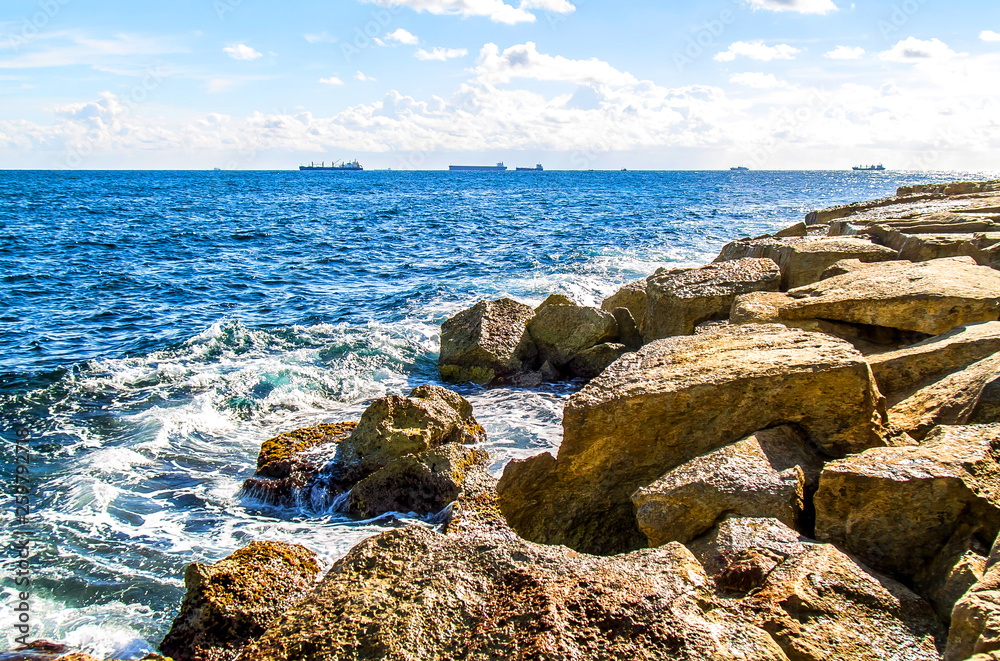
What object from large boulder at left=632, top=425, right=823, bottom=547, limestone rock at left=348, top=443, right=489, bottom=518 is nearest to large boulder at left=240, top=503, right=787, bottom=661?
large boulder at left=632, top=425, right=823, bottom=547

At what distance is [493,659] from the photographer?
8.86 ft

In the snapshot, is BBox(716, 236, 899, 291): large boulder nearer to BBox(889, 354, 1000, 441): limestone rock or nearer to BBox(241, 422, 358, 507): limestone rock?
BBox(889, 354, 1000, 441): limestone rock

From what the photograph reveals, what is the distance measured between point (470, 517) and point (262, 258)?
25.5 m

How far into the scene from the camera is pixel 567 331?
11.4 meters

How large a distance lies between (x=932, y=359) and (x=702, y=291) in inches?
140

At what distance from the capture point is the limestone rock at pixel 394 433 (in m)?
7.56

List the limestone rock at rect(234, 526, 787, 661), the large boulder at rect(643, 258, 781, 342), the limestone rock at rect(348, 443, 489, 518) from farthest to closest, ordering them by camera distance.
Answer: the large boulder at rect(643, 258, 781, 342)
the limestone rock at rect(348, 443, 489, 518)
the limestone rock at rect(234, 526, 787, 661)

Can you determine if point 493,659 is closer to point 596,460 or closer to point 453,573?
point 453,573

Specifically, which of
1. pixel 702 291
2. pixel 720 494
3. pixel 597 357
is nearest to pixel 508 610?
pixel 720 494

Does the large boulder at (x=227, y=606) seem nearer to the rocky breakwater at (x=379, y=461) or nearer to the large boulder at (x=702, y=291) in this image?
the rocky breakwater at (x=379, y=461)

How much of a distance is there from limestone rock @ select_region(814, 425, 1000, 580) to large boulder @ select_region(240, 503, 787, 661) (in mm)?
1209

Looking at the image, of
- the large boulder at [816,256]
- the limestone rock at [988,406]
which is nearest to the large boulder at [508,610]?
the limestone rock at [988,406]

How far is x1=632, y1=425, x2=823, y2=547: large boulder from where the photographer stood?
13.3 feet

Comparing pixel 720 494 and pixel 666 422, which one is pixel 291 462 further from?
pixel 720 494
